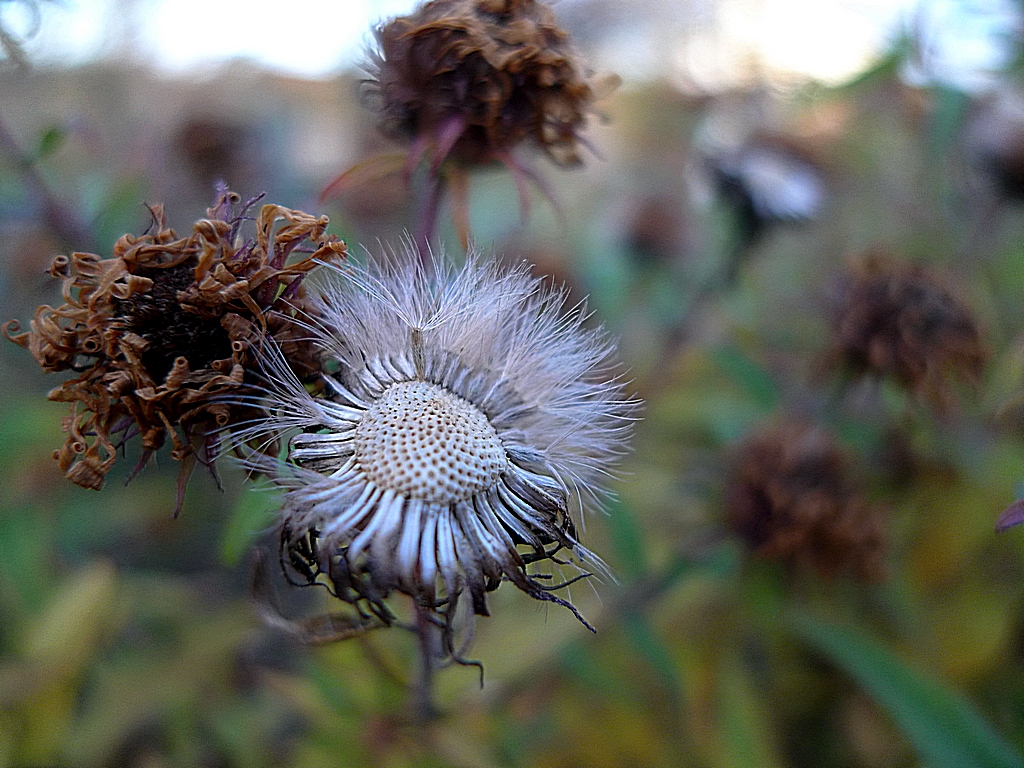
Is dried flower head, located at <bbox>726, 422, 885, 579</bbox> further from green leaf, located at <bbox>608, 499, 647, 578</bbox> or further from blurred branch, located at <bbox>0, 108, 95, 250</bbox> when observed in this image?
blurred branch, located at <bbox>0, 108, 95, 250</bbox>

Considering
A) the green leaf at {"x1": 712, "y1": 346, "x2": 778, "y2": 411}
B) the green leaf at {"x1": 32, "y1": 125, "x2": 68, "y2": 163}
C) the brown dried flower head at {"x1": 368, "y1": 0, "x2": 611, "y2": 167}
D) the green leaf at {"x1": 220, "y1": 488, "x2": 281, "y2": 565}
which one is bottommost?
the green leaf at {"x1": 220, "y1": 488, "x2": 281, "y2": 565}

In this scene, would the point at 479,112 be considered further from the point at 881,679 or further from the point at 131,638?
the point at 131,638

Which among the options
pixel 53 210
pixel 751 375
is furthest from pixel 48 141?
pixel 751 375

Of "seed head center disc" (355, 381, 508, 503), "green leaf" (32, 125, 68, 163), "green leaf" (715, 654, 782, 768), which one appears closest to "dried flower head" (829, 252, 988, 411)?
"green leaf" (715, 654, 782, 768)

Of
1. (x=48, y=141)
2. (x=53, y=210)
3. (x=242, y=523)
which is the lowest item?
(x=242, y=523)

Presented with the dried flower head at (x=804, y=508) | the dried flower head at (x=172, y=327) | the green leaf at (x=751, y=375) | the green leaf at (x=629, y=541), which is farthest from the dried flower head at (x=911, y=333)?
the dried flower head at (x=172, y=327)

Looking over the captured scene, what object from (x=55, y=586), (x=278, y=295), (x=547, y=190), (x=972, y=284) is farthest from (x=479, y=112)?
(x=972, y=284)

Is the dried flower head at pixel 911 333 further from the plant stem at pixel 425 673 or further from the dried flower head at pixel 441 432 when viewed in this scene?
the plant stem at pixel 425 673

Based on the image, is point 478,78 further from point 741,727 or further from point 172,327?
point 741,727
